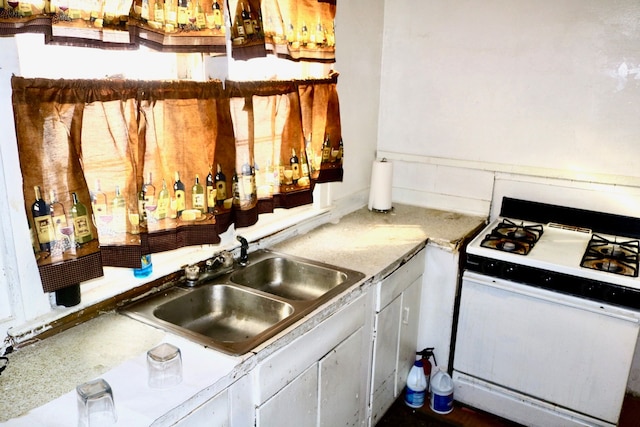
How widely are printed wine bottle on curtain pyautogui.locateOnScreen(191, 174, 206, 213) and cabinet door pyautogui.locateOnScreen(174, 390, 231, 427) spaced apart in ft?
2.35

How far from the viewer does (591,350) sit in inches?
93.0

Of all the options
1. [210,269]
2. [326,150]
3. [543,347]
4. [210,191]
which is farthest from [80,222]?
[543,347]

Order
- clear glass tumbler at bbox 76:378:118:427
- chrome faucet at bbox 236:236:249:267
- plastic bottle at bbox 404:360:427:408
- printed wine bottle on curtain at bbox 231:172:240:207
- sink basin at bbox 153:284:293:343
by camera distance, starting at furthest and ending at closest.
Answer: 1. plastic bottle at bbox 404:360:427:408
2. chrome faucet at bbox 236:236:249:267
3. printed wine bottle on curtain at bbox 231:172:240:207
4. sink basin at bbox 153:284:293:343
5. clear glass tumbler at bbox 76:378:118:427

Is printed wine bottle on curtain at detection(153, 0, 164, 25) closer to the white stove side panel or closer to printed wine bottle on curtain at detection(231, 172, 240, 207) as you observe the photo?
printed wine bottle on curtain at detection(231, 172, 240, 207)

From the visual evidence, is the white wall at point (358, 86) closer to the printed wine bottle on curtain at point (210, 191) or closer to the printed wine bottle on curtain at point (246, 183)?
the printed wine bottle on curtain at point (246, 183)

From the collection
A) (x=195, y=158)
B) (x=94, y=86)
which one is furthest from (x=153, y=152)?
(x=94, y=86)

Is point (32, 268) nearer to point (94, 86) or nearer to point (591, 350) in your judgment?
point (94, 86)

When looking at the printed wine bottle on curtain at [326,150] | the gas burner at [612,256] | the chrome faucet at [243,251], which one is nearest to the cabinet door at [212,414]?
the chrome faucet at [243,251]

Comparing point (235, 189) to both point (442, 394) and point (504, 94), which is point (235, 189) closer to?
point (442, 394)

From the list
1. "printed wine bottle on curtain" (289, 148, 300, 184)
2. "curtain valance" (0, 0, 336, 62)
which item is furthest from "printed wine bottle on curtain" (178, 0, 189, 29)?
"printed wine bottle on curtain" (289, 148, 300, 184)

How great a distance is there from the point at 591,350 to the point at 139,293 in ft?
6.62

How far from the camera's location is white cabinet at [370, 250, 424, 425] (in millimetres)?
2393

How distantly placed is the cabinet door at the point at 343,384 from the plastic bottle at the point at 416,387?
492 millimetres

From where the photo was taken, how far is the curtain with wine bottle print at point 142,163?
1480mm
